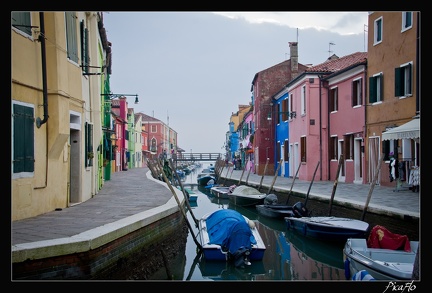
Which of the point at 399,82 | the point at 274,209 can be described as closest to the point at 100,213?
the point at 274,209

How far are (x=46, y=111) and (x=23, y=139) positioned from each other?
0.77m

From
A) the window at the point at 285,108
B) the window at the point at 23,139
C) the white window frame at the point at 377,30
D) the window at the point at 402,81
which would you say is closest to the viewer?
the window at the point at 23,139

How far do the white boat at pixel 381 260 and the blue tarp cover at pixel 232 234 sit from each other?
2.07m

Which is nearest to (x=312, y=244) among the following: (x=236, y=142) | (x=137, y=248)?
(x=137, y=248)

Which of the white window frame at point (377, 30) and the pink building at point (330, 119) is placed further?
the pink building at point (330, 119)

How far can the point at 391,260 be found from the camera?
7684 mm

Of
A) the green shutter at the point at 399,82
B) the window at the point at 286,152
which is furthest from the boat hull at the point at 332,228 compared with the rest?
the window at the point at 286,152

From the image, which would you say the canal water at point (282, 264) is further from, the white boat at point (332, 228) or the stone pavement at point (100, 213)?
the stone pavement at point (100, 213)

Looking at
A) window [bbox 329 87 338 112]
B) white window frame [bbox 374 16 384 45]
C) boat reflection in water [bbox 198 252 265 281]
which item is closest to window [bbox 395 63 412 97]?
white window frame [bbox 374 16 384 45]

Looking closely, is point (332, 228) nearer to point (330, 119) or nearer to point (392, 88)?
point (392, 88)

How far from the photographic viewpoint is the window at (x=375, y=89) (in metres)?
16.5

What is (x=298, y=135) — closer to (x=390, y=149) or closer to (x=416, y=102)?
(x=390, y=149)

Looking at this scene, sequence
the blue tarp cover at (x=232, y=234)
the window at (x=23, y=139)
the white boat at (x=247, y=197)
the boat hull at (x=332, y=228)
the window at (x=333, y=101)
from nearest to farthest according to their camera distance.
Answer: the window at (x=23, y=139) < the blue tarp cover at (x=232, y=234) < the boat hull at (x=332, y=228) < the white boat at (x=247, y=197) < the window at (x=333, y=101)
